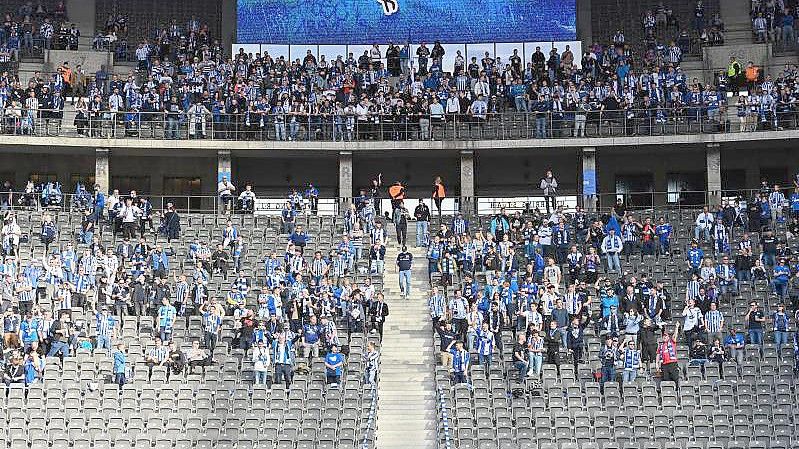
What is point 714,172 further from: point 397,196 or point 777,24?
point 397,196

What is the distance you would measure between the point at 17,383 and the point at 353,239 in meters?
10.3

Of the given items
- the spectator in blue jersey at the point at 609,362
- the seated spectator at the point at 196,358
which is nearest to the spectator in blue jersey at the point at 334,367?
the seated spectator at the point at 196,358

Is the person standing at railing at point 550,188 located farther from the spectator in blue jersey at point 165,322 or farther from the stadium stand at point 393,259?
the spectator in blue jersey at point 165,322

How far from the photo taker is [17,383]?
3055 centimetres

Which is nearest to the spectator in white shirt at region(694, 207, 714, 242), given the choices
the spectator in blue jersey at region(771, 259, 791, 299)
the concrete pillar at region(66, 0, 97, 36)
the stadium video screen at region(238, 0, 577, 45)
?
the spectator in blue jersey at region(771, 259, 791, 299)

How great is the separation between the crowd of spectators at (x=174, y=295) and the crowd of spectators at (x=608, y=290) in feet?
7.11

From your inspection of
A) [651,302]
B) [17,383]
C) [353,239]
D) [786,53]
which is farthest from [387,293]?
[786,53]

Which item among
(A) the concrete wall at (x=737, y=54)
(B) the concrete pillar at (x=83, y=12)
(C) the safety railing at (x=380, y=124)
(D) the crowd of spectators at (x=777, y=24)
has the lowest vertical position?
(C) the safety railing at (x=380, y=124)

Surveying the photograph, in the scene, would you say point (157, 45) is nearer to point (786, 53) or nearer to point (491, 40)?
point (491, 40)

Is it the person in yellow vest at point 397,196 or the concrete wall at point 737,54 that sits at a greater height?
the concrete wall at point 737,54

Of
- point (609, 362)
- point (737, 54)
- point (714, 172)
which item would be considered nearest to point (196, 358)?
point (609, 362)

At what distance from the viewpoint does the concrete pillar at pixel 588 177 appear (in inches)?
1690

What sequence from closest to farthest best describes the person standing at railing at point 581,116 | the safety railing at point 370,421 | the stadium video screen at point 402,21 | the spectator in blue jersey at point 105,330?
the safety railing at point 370,421, the spectator in blue jersey at point 105,330, the person standing at railing at point 581,116, the stadium video screen at point 402,21

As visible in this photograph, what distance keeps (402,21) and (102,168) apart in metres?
10.9
